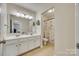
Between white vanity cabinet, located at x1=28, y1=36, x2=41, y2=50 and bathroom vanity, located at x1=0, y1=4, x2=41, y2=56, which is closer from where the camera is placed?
bathroom vanity, located at x1=0, y1=4, x2=41, y2=56

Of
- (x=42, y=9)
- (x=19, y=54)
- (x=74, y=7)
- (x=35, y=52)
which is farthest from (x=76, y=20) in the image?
(x=19, y=54)

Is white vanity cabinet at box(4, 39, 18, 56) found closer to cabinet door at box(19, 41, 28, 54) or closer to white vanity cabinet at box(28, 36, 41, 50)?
cabinet door at box(19, 41, 28, 54)

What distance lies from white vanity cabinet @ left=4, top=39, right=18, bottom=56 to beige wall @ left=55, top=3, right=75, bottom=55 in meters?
0.43

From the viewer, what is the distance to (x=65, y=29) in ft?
3.77

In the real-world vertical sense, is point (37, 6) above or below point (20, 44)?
above

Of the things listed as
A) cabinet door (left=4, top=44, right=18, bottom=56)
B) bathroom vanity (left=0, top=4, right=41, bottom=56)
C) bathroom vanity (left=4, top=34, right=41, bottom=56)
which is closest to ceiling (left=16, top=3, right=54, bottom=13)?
bathroom vanity (left=0, top=4, right=41, bottom=56)

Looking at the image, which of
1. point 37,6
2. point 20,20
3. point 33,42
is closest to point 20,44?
point 33,42

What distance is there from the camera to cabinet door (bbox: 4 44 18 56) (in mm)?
1114

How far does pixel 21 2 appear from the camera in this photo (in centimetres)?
115

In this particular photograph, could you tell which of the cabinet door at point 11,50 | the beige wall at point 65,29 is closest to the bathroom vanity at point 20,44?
the cabinet door at point 11,50

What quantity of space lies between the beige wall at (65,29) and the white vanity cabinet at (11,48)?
432 mm

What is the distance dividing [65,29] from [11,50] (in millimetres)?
595

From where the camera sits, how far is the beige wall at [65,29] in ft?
3.69

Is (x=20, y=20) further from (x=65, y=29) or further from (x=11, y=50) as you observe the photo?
(x=65, y=29)
